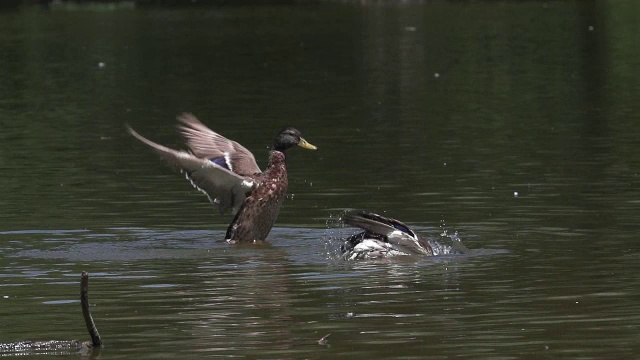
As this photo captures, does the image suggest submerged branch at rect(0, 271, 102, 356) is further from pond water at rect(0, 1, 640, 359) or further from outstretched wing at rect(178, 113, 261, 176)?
outstretched wing at rect(178, 113, 261, 176)

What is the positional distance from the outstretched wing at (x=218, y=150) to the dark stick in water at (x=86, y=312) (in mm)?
5965

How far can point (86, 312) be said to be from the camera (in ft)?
32.1

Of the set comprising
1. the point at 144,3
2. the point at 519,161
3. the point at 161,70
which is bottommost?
the point at 144,3

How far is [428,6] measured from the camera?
8488cm

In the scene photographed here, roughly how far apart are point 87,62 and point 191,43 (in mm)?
9680

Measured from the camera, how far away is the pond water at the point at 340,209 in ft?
36.5

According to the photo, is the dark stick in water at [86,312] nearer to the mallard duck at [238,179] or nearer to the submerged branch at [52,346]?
the submerged branch at [52,346]

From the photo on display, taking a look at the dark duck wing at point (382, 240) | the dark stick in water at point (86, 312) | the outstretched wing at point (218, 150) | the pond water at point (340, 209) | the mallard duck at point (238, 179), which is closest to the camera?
the dark stick in water at point (86, 312)

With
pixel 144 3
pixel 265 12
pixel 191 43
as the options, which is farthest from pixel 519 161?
pixel 144 3

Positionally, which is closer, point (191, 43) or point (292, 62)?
point (292, 62)

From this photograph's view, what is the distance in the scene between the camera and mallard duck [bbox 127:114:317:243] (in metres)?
15.6

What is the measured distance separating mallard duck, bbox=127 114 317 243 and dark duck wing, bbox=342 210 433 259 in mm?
1701

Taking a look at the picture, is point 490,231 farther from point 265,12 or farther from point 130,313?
point 265,12

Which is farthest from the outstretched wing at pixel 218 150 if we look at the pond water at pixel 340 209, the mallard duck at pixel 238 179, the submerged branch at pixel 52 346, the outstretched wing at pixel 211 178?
the submerged branch at pixel 52 346
